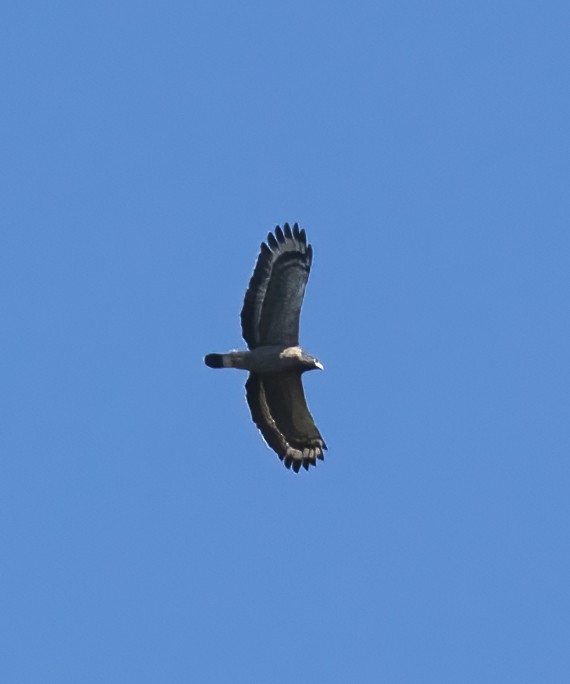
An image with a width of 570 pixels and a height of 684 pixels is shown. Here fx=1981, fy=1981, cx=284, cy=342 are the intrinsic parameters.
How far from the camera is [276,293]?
42375mm

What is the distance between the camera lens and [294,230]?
42.9m

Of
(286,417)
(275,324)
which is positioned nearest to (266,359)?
(275,324)

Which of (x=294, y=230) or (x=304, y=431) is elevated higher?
(x=294, y=230)

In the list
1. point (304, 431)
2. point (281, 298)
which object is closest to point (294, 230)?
point (281, 298)

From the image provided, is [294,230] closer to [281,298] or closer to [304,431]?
[281,298]

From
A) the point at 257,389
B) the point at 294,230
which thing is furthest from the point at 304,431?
the point at 294,230

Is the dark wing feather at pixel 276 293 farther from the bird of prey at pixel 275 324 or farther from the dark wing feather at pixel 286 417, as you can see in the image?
the dark wing feather at pixel 286 417

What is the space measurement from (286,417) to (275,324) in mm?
2443

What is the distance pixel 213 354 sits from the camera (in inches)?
1683

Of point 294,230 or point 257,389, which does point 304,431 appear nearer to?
point 257,389

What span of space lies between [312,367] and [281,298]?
1685 millimetres

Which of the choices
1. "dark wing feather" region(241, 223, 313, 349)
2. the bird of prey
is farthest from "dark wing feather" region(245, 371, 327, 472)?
"dark wing feather" region(241, 223, 313, 349)

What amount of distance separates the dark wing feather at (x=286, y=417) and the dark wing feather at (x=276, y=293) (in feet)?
3.28

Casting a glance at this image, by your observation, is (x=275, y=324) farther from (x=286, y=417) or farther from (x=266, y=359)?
(x=286, y=417)
